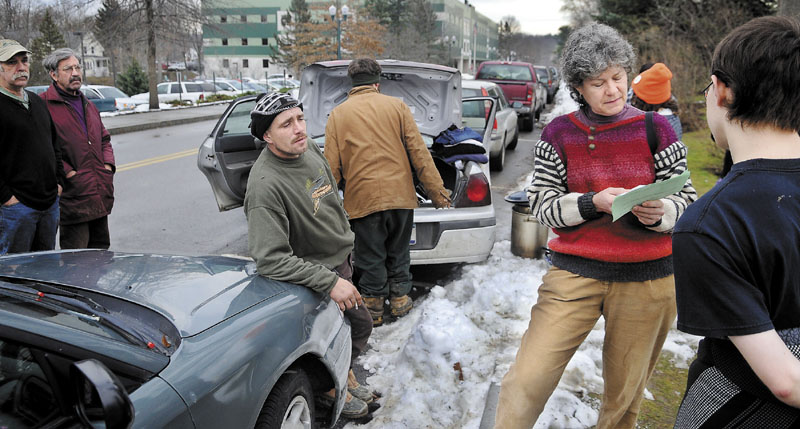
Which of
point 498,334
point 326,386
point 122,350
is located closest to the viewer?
point 122,350

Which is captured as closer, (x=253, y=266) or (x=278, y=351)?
(x=278, y=351)

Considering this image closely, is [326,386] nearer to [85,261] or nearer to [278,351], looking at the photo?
Answer: [278,351]

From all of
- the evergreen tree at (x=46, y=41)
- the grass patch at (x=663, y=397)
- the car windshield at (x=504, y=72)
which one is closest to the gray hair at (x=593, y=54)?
the grass patch at (x=663, y=397)

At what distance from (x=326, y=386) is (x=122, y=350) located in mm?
1104

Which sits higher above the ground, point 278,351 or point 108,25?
point 108,25

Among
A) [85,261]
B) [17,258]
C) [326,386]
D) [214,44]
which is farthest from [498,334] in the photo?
[214,44]

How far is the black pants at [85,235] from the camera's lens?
4.40m

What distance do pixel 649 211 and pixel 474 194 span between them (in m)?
2.76

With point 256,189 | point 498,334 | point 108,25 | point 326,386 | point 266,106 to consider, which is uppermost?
point 108,25

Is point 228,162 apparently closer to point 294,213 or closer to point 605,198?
point 294,213

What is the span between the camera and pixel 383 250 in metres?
4.25

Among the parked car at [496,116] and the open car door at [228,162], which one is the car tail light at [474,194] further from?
the parked car at [496,116]

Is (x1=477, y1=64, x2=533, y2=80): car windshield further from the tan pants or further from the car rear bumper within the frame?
the tan pants

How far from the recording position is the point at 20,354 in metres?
1.60
